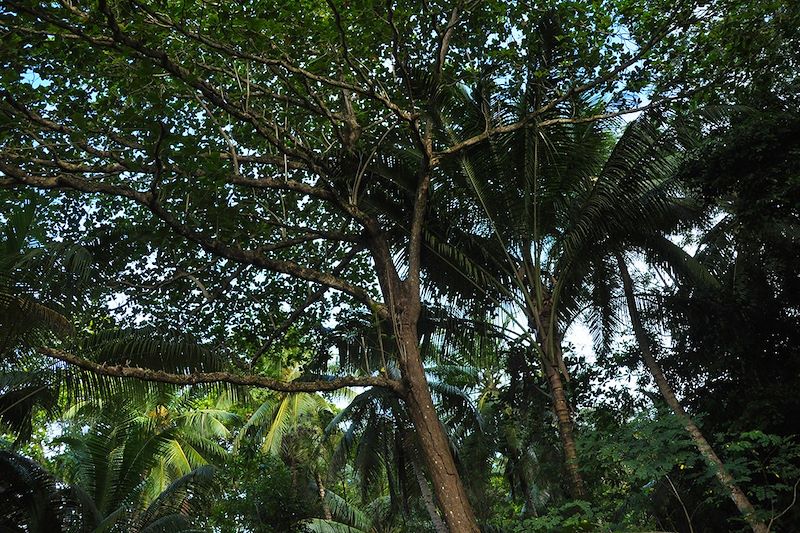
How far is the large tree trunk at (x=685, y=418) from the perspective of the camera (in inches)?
302

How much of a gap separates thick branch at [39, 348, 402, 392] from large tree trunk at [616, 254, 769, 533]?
11.3 ft

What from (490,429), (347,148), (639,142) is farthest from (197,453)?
(639,142)

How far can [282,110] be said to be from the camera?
970 cm

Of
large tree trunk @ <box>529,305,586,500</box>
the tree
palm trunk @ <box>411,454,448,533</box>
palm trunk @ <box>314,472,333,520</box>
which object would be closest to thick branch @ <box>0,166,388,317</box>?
the tree

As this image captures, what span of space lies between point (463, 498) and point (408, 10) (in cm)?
604

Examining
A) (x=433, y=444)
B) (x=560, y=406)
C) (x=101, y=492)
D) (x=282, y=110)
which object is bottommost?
(x=433, y=444)

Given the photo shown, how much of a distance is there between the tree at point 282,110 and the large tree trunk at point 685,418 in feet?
10.2

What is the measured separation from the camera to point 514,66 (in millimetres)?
9195

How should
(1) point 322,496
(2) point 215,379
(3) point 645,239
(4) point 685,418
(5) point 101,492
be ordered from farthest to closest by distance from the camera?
(1) point 322,496, (3) point 645,239, (5) point 101,492, (4) point 685,418, (2) point 215,379

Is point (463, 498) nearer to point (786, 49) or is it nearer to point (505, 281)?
point (505, 281)

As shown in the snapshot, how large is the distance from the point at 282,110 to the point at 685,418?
6541 millimetres

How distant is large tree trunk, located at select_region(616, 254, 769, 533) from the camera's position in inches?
302

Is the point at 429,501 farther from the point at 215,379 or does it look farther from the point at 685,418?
the point at 215,379

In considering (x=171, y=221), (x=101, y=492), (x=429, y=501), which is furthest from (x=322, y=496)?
(x=171, y=221)
